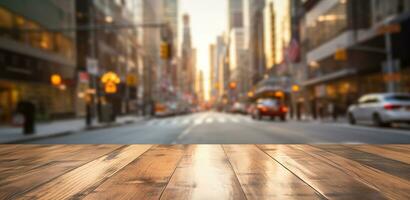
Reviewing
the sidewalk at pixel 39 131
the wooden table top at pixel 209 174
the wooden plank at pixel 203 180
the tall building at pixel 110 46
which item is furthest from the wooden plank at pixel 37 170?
the tall building at pixel 110 46

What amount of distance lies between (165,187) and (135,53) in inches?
3134

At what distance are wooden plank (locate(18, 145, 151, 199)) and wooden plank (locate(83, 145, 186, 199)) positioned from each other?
6 centimetres

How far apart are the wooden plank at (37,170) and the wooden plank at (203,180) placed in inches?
27.8

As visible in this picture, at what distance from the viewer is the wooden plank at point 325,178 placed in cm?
185

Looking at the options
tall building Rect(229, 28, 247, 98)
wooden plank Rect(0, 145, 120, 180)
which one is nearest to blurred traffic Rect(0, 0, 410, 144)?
wooden plank Rect(0, 145, 120, 180)

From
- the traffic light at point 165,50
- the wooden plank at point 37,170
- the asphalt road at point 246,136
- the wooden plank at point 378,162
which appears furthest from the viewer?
the traffic light at point 165,50

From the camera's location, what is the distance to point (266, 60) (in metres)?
96.1

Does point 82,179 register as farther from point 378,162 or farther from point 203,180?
point 378,162

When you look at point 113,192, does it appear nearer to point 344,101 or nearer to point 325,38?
point 344,101

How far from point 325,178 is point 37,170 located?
67.7 inches

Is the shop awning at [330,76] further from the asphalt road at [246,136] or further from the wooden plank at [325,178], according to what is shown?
the wooden plank at [325,178]

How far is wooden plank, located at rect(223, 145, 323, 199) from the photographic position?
6.14ft

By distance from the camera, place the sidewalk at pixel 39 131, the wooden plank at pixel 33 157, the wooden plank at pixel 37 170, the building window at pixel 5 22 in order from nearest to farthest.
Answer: the wooden plank at pixel 37 170 → the wooden plank at pixel 33 157 → the sidewalk at pixel 39 131 → the building window at pixel 5 22

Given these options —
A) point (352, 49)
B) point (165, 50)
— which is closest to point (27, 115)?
point (165, 50)
